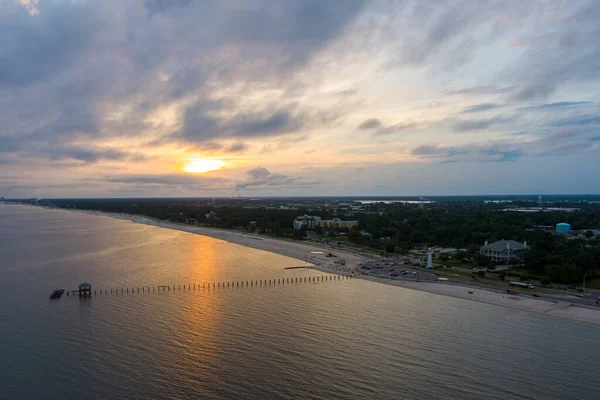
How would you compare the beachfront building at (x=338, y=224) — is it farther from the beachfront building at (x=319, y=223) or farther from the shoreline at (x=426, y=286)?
the shoreline at (x=426, y=286)

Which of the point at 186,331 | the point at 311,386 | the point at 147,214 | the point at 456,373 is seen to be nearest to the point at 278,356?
the point at 311,386

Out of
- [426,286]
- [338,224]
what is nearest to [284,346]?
[426,286]

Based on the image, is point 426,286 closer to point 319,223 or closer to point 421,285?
point 421,285

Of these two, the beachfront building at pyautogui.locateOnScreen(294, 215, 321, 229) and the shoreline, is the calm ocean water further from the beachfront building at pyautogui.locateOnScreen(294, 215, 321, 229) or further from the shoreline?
the beachfront building at pyautogui.locateOnScreen(294, 215, 321, 229)

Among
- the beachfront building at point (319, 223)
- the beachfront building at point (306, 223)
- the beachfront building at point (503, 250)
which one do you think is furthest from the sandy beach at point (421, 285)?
the beachfront building at point (319, 223)

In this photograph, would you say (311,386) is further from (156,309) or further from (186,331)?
(156,309)

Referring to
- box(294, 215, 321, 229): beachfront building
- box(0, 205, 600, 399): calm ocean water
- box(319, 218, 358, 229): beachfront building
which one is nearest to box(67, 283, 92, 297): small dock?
box(0, 205, 600, 399): calm ocean water
